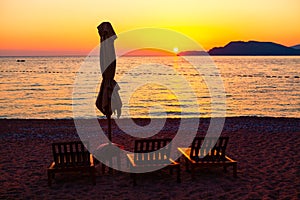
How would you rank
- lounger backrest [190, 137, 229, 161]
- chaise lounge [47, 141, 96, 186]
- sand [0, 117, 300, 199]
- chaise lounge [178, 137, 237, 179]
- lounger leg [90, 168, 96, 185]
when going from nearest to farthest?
sand [0, 117, 300, 199] → chaise lounge [47, 141, 96, 186] → lounger leg [90, 168, 96, 185] → chaise lounge [178, 137, 237, 179] → lounger backrest [190, 137, 229, 161]

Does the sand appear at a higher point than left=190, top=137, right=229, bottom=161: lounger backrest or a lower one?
lower

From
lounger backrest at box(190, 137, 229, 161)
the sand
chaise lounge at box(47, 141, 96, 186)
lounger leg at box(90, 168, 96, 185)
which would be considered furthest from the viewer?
lounger backrest at box(190, 137, 229, 161)

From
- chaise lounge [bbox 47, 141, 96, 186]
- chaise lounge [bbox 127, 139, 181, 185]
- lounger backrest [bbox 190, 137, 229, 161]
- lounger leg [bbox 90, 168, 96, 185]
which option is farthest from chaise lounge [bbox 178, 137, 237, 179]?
chaise lounge [bbox 47, 141, 96, 186]

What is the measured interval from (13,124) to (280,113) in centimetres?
2002

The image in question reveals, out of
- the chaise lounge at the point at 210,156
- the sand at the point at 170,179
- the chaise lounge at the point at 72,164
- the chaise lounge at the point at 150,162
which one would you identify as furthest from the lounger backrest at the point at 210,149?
the chaise lounge at the point at 72,164

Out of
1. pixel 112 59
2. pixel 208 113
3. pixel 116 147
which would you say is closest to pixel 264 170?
pixel 116 147

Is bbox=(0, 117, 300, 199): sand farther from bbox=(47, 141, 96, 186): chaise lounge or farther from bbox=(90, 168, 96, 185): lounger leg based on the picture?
bbox=(47, 141, 96, 186): chaise lounge

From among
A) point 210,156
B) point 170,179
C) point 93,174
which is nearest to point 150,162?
point 170,179

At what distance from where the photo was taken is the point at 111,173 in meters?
8.84

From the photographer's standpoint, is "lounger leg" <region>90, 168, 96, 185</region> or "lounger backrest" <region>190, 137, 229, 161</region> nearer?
"lounger leg" <region>90, 168, 96, 185</region>

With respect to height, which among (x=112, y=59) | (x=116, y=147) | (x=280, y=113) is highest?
(x=112, y=59)

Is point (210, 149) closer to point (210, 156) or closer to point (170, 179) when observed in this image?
point (210, 156)

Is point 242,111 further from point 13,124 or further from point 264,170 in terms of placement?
point 264,170

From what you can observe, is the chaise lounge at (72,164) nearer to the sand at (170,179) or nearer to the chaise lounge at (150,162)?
the sand at (170,179)
